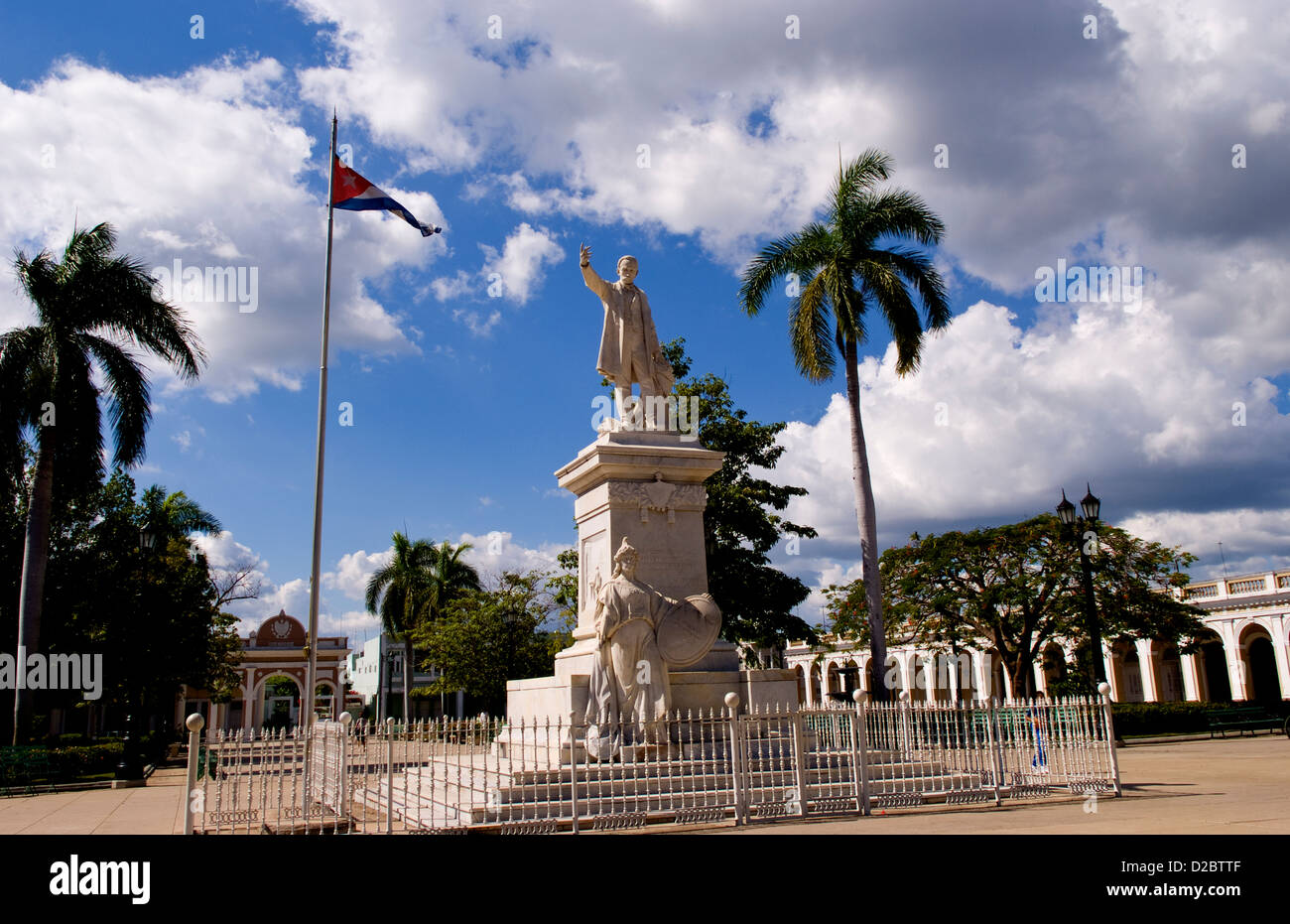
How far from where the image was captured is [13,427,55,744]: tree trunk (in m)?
22.0

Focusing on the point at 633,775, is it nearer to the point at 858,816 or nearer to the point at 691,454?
the point at 858,816

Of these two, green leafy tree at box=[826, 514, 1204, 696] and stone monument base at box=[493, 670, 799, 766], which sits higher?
green leafy tree at box=[826, 514, 1204, 696]

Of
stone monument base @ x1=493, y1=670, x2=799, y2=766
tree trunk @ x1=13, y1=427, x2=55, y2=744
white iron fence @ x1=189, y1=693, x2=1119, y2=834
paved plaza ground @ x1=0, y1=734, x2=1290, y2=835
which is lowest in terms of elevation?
paved plaza ground @ x1=0, y1=734, x2=1290, y2=835

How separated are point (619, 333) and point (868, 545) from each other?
10572 millimetres

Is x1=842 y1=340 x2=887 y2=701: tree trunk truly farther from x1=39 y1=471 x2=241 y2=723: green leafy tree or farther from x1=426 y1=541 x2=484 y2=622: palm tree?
x1=426 y1=541 x2=484 y2=622: palm tree

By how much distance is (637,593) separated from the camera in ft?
40.0

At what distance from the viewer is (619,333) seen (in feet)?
49.4

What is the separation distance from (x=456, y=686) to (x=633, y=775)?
28104mm

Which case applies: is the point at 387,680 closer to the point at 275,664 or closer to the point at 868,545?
the point at 275,664

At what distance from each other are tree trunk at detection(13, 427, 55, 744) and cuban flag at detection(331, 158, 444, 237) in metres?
9.52

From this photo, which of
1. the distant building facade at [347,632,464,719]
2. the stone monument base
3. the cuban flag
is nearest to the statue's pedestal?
the stone monument base

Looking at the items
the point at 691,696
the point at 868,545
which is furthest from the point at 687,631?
the point at 868,545
